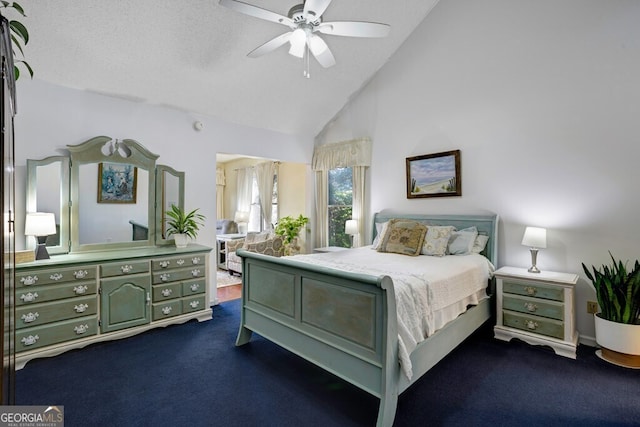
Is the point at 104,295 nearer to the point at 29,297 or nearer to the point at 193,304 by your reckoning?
the point at 29,297

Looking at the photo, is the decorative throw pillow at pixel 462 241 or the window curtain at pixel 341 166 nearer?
the decorative throw pillow at pixel 462 241

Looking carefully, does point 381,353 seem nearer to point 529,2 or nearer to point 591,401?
point 591,401

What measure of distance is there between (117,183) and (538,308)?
4.54 m

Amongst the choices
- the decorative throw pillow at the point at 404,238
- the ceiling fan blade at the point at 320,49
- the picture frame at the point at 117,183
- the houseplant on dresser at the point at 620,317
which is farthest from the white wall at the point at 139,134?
the houseplant on dresser at the point at 620,317

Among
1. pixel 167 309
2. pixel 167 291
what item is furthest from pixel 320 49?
pixel 167 309

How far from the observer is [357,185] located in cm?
496

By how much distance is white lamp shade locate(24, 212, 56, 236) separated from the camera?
285 centimetres

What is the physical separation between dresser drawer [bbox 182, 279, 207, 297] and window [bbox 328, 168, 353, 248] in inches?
95.7

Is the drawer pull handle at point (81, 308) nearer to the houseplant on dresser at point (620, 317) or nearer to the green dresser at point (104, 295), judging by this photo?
the green dresser at point (104, 295)

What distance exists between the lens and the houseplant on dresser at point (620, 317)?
255 cm

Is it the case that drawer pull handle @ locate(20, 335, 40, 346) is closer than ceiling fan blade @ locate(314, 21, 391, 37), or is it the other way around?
ceiling fan blade @ locate(314, 21, 391, 37)

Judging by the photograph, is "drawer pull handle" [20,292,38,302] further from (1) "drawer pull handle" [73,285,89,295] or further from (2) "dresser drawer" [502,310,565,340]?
(2) "dresser drawer" [502,310,565,340]

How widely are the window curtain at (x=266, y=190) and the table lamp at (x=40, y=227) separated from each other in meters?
4.26

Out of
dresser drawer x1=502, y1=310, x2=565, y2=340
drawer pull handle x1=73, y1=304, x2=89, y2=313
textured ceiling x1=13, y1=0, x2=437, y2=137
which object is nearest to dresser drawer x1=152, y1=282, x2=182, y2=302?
drawer pull handle x1=73, y1=304, x2=89, y2=313
